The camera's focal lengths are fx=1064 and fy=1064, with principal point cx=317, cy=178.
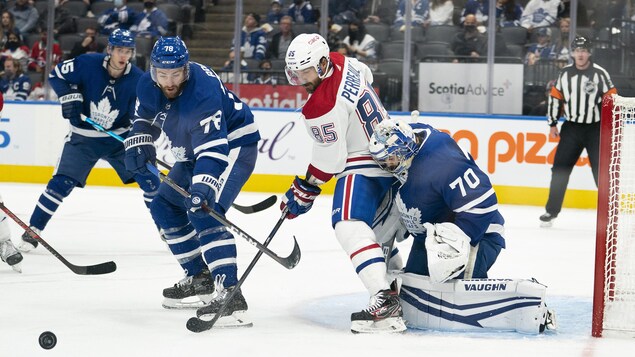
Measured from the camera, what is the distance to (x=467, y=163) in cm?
367

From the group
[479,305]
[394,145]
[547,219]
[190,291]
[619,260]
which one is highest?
[394,145]

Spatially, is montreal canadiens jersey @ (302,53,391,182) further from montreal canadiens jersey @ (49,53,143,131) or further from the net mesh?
montreal canadiens jersey @ (49,53,143,131)

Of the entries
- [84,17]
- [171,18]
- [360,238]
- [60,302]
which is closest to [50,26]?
[84,17]

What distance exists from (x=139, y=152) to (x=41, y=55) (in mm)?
5940

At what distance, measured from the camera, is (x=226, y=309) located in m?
3.75

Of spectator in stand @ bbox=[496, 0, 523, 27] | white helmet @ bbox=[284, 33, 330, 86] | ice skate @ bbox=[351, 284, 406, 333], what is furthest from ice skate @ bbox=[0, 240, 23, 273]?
spectator in stand @ bbox=[496, 0, 523, 27]

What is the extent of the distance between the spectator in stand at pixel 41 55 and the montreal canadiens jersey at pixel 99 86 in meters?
4.08

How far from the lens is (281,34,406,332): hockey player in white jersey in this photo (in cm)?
365

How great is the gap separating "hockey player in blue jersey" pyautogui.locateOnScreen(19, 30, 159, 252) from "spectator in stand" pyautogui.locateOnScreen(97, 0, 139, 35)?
410 cm

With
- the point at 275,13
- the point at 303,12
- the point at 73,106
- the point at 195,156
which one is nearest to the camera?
the point at 195,156

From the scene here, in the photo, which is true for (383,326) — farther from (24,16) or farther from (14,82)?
(24,16)

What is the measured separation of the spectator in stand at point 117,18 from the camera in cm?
961

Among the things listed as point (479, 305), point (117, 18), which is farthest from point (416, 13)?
point (479, 305)

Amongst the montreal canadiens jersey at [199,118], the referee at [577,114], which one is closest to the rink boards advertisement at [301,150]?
the referee at [577,114]
